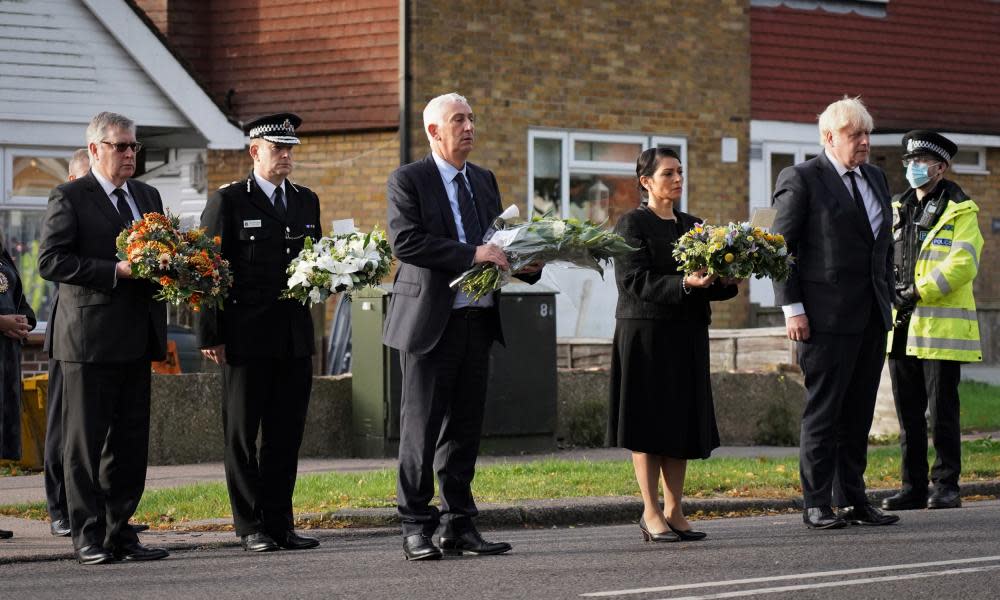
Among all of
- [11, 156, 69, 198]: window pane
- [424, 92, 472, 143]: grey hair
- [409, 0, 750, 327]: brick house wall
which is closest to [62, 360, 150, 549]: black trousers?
[424, 92, 472, 143]: grey hair

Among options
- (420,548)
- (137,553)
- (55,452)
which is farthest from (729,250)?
(55,452)

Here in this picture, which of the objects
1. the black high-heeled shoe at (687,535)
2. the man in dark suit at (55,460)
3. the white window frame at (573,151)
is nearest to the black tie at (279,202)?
the man in dark suit at (55,460)

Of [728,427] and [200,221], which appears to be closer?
[200,221]

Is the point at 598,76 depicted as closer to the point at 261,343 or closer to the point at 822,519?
the point at 822,519

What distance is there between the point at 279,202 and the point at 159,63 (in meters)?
9.58

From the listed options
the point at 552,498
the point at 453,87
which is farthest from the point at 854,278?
the point at 453,87

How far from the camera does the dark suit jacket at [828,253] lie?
9000mm

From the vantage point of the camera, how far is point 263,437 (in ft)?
28.1

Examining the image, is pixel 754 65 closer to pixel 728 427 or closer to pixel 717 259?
pixel 728 427

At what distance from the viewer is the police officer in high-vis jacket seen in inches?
397

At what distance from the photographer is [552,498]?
34.0ft

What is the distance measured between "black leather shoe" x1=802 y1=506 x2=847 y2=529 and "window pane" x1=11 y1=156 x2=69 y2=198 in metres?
10.8

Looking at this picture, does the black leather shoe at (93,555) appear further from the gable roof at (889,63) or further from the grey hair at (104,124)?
the gable roof at (889,63)

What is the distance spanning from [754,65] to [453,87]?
4.67 metres
